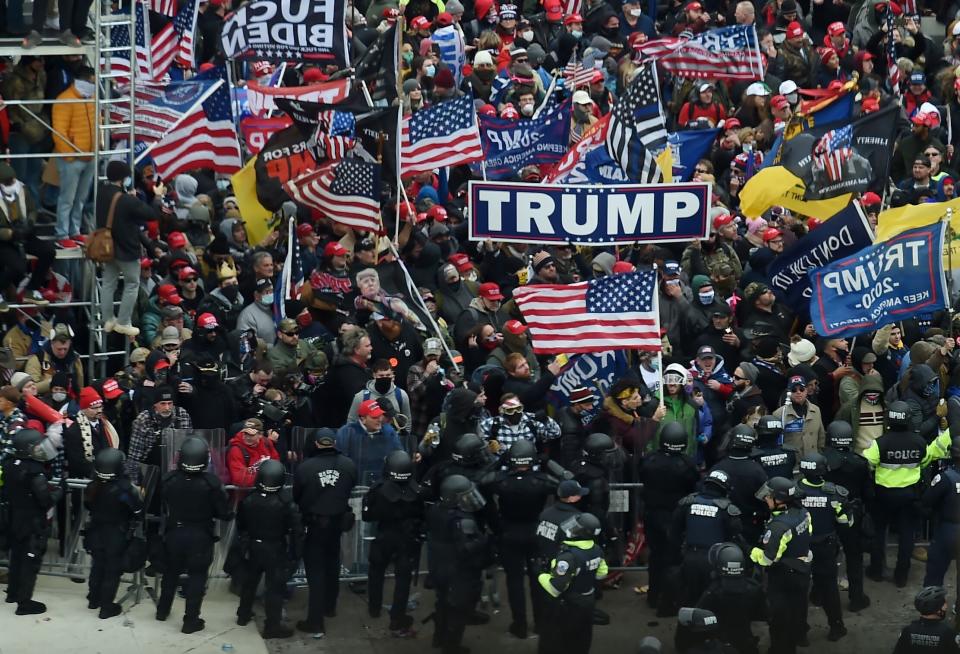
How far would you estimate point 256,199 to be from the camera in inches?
901

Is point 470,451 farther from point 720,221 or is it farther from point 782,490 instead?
point 720,221

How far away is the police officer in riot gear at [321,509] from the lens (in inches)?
725

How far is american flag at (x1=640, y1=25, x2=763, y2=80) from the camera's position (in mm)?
26703

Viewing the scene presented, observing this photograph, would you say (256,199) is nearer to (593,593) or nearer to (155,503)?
(155,503)

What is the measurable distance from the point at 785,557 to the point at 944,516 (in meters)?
1.91

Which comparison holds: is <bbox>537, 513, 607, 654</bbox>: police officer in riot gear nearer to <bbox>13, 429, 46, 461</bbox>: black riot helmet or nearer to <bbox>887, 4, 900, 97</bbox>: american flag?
<bbox>13, 429, 46, 461</bbox>: black riot helmet

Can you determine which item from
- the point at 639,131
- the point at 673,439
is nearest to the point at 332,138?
the point at 639,131

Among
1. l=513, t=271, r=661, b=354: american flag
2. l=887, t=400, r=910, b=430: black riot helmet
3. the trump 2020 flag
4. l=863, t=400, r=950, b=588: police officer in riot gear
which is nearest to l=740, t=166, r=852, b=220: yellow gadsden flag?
the trump 2020 flag

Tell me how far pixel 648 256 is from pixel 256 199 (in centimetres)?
437

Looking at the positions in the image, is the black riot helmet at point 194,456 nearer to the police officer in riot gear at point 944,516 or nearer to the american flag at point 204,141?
the american flag at point 204,141

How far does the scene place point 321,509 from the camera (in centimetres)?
1841

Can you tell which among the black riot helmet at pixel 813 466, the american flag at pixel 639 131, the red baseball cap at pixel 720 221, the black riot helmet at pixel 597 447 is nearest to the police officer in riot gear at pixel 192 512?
the black riot helmet at pixel 597 447

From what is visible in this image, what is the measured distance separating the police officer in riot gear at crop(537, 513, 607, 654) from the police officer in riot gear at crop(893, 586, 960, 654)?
101 inches

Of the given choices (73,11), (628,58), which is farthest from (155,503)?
(628,58)
